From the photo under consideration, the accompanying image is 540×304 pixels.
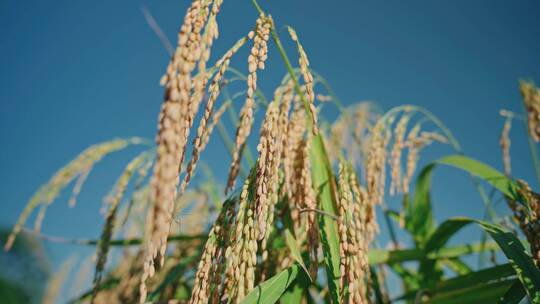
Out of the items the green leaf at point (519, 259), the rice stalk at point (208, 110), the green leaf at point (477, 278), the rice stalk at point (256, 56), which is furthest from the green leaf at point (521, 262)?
the rice stalk at point (208, 110)

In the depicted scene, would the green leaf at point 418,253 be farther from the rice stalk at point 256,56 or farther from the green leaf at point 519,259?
the rice stalk at point 256,56

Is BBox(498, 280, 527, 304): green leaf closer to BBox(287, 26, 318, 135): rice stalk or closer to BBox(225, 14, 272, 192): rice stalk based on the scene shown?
BBox(287, 26, 318, 135): rice stalk

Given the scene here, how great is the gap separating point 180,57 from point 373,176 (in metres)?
1.25

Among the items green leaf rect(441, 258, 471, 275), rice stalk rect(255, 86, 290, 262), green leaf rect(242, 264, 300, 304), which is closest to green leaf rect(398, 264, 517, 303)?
green leaf rect(441, 258, 471, 275)

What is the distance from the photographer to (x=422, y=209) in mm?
2248

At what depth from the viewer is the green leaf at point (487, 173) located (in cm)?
147

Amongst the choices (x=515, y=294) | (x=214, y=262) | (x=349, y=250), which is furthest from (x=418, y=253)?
(x=214, y=262)

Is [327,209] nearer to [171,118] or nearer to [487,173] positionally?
[171,118]

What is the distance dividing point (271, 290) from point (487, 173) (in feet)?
4.08

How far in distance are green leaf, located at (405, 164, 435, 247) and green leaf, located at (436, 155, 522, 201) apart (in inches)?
10.9

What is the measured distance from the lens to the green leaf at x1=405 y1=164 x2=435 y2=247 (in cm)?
223

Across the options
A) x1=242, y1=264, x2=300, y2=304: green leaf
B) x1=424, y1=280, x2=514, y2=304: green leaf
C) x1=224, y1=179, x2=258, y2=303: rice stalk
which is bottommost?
x1=424, y1=280, x2=514, y2=304: green leaf

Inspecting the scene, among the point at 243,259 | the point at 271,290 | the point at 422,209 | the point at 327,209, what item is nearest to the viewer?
the point at 243,259

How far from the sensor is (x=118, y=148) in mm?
2236
